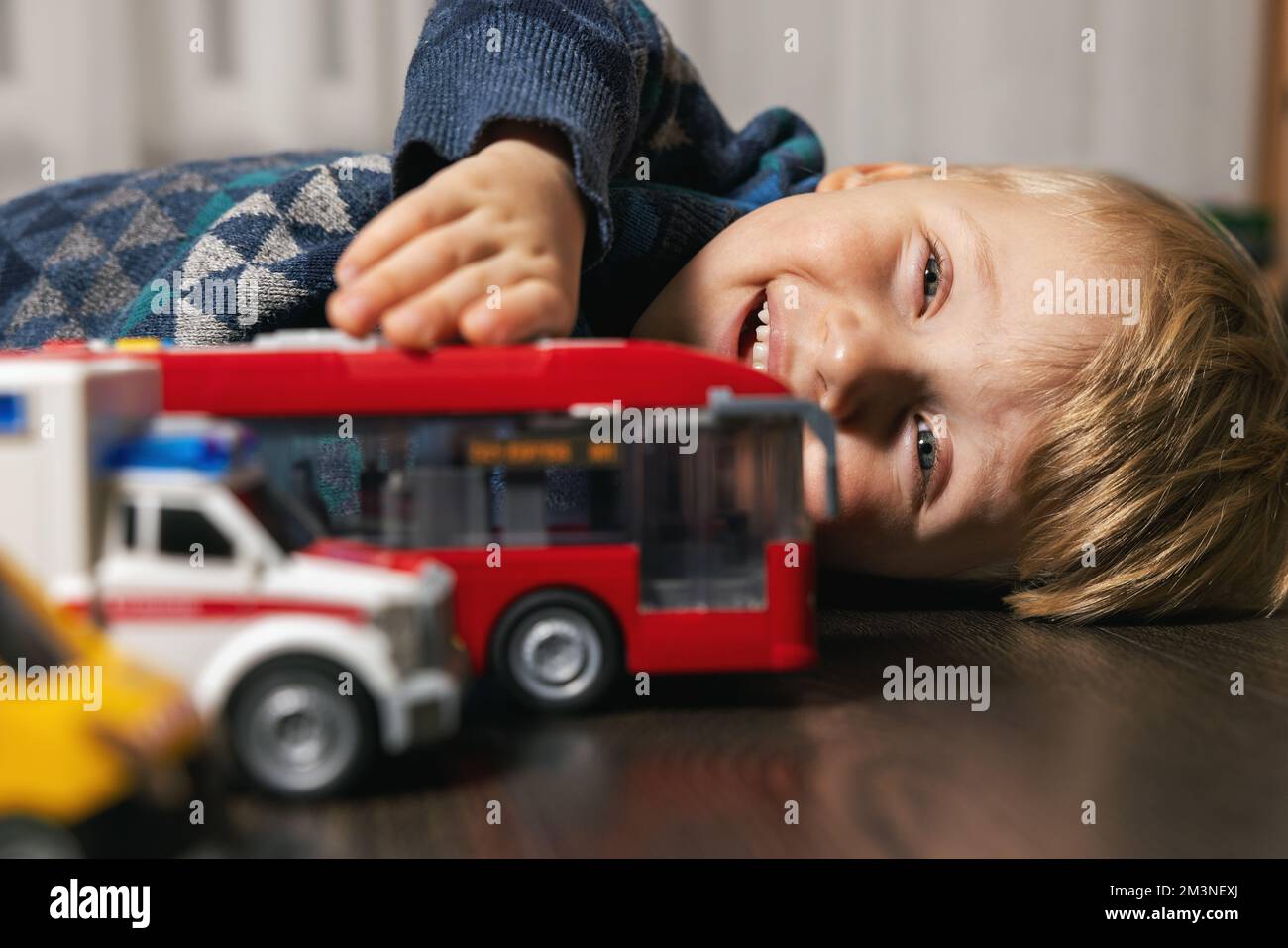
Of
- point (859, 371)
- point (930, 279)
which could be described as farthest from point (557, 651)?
point (930, 279)

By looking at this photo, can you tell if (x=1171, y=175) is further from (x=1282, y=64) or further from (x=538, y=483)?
(x=538, y=483)

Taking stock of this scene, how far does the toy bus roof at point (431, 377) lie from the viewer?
486mm

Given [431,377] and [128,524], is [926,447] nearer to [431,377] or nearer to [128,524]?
[431,377]

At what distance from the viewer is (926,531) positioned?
2.83 ft

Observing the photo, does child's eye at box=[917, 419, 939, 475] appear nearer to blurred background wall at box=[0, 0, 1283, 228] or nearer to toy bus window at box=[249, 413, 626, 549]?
toy bus window at box=[249, 413, 626, 549]

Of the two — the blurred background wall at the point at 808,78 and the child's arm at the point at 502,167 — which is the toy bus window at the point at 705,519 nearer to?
the child's arm at the point at 502,167

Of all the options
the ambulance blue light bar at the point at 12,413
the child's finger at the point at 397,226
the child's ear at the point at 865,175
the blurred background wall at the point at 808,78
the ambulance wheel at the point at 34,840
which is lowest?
the ambulance wheel at the point at 34,840

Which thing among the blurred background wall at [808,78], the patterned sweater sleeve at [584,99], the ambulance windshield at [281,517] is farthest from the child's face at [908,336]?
the blurred background wall at [808,78]

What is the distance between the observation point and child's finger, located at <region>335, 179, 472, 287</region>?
22.0 inches

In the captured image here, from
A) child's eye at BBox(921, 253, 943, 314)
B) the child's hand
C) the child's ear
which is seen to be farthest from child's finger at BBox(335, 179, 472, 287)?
the child's ear

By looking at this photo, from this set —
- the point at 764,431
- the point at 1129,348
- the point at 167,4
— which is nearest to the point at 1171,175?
the point at 1129,348

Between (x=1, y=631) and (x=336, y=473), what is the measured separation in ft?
0.52

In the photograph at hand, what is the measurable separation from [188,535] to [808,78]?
181cm

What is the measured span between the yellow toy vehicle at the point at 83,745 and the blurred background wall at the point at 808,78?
5.04ft
